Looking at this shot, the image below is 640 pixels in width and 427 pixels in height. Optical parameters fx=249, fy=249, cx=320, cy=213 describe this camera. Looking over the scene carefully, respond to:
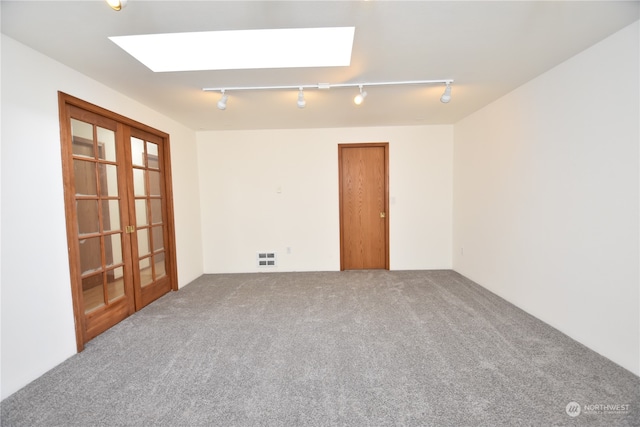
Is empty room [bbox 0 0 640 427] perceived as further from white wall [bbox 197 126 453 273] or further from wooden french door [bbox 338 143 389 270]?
wooden french door [bbox 338 143 389 270]

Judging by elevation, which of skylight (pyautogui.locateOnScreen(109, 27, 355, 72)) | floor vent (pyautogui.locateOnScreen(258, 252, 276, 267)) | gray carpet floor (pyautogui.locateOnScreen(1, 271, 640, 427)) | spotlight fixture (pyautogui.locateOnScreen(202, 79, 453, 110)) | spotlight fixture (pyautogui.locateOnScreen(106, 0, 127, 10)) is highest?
skylight (pyautogui.locateOnScreen(109, 27, 355, 72))

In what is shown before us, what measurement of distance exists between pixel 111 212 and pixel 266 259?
222cm

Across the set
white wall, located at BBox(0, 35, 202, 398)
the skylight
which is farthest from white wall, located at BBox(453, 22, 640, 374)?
white wall, located at BBox(0, 35, 202, 398)

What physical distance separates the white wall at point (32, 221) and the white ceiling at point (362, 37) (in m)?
0.21

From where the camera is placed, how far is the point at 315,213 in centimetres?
415

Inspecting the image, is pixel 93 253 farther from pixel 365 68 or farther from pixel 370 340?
pixel 365 68

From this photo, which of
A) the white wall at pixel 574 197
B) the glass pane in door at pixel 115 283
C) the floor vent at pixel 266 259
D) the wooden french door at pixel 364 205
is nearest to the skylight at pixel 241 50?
the white wall at pixel 574 197

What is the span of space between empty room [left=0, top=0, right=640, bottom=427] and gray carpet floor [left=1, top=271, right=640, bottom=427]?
0.02 meters

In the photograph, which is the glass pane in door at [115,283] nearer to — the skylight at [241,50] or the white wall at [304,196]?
the white wall at [304,196]

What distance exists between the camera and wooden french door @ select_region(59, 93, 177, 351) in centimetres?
208

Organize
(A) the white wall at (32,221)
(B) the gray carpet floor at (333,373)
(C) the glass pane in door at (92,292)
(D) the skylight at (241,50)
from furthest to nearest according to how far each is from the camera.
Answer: (C) the glass pane in door at (92,292) < (D) the skylight at (241,50) < (A) the white wall at (32,221) < (B) the gray carpet floor at (333,373)

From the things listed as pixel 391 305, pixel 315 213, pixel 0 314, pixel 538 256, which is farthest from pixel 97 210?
pixel 538 256

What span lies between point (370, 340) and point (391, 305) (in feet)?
2.58

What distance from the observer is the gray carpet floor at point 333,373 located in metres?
1.42
